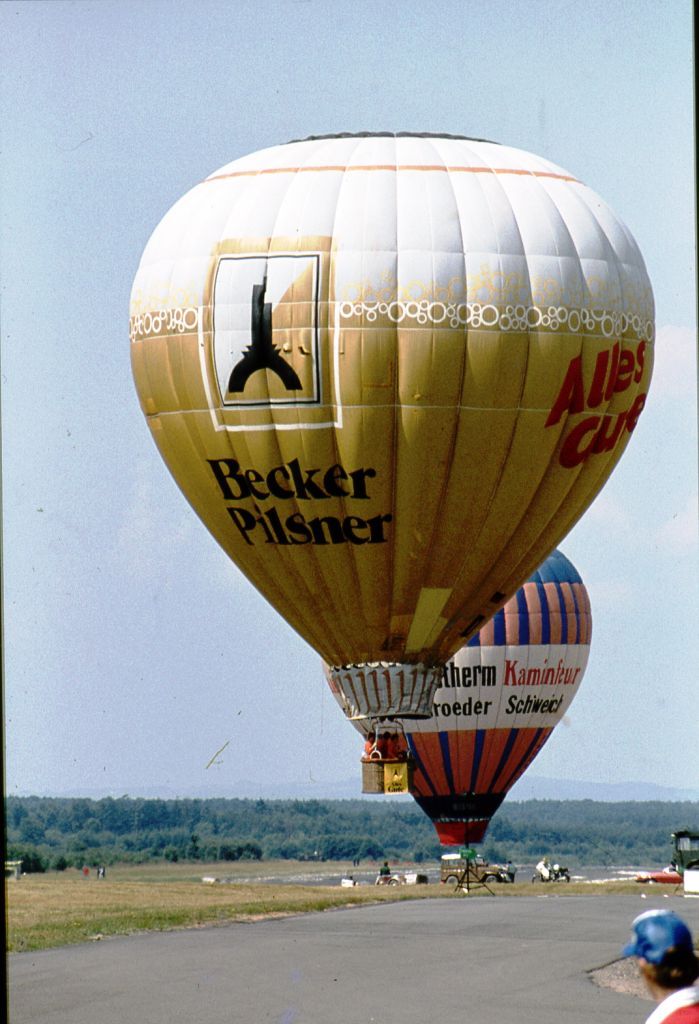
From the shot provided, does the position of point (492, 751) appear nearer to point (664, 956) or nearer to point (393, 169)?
point (393, 169)

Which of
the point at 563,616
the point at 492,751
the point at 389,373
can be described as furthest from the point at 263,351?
the point at 563,616

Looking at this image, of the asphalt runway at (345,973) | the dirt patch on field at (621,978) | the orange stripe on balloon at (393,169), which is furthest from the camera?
the orange stripe on balloon at (393,169)

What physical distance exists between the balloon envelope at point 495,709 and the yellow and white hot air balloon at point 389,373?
24961 millimetres

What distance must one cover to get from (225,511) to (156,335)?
2744 millimetres

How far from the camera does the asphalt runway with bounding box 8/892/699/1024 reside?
82.8 ft

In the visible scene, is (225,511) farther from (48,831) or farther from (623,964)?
(48,831)

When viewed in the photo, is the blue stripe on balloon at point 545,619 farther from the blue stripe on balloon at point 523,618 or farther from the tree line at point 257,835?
the tree line at point 257,835

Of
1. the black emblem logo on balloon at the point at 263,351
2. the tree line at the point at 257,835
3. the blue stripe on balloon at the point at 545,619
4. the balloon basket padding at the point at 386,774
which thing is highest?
the black emblem logo on balloon at the point at 263,351

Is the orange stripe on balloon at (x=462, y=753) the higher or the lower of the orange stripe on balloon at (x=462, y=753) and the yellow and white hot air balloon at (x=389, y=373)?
the lower

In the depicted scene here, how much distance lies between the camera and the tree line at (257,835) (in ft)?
328

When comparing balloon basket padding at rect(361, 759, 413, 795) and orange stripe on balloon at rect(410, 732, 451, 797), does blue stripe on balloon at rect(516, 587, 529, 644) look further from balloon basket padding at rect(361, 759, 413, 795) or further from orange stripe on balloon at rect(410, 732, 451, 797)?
balloon basket padding at rect(361, 759, 413, 795)

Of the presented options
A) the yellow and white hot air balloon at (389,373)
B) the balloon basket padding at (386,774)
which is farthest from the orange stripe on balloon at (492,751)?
the yellow and white hot air balloon at (389,373)

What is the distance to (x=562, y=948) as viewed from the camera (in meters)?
32.4

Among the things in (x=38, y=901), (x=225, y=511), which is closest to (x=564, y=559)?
(x=38, y=901)
